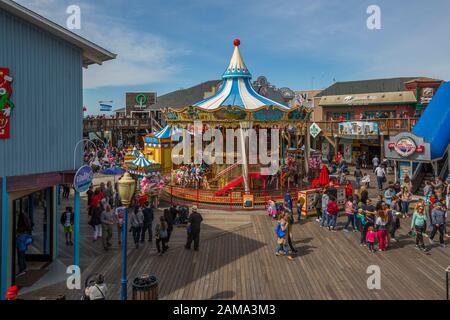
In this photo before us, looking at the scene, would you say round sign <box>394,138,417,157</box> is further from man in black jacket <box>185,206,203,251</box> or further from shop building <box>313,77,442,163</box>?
man in black jacket <box>185,206,203,251</box>

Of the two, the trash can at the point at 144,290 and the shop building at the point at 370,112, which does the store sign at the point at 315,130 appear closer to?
the shop building at the point at 370,112

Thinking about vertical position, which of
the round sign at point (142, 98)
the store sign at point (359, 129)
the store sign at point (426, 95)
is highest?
the round sign at point (142, 98)

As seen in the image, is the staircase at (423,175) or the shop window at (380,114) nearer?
the staircase at (423,175)

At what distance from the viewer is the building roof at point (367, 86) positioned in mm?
34750

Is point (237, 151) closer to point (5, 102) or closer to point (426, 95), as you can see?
point (5, 102)

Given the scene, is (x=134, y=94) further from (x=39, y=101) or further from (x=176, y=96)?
(x=39, y=101)

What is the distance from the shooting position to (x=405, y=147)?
18.9 m

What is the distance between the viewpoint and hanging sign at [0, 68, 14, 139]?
7.24 m

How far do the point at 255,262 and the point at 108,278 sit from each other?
3.85 m

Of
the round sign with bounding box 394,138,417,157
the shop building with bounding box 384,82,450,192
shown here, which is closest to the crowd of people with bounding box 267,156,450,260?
the shop building with bounding box 384,82,450,192

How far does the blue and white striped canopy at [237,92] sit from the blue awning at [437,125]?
7.69 meters

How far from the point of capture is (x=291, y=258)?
1034cm

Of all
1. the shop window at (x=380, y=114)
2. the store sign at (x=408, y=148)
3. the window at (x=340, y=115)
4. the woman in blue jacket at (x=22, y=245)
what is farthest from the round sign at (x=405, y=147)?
the woman in blue jacket at (x=22, y=245)
